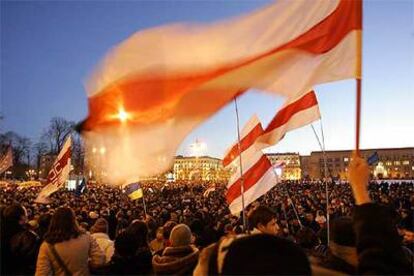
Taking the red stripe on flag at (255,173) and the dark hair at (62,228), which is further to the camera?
the red stripe on flag at (255,173)

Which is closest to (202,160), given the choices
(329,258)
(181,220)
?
(181,220)

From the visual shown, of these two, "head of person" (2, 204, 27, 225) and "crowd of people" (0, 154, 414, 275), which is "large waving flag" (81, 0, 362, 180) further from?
"head of person" (2, 204, 27, 225)

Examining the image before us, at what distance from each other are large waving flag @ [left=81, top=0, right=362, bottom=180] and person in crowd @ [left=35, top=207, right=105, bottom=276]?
2.39 feet

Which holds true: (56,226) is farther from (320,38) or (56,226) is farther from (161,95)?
(320,38)

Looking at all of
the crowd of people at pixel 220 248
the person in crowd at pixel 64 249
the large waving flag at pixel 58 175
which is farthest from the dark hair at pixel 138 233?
the large waving flag at pixel 58 175

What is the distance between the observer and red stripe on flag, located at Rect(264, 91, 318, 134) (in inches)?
305

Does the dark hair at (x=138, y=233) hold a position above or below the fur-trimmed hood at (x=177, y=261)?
above

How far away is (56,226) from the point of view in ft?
14.4

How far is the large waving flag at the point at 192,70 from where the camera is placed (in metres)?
4.32

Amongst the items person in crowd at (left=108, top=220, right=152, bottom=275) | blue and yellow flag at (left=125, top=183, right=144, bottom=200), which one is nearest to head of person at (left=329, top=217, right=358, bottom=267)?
person in crowd at (left=108, top=220, right=152, bottom=275)

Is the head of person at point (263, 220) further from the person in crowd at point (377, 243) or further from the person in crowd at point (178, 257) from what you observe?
the person in crowd at point (377, 243)

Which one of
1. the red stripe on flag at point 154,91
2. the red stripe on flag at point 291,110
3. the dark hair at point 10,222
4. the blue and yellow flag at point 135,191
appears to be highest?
the red stripe on flag at point 291,110

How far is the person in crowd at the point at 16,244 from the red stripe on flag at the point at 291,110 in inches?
173

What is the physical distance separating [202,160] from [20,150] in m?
68.7
